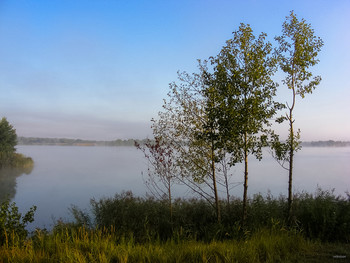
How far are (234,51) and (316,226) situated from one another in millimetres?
5756

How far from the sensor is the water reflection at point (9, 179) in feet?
71.3

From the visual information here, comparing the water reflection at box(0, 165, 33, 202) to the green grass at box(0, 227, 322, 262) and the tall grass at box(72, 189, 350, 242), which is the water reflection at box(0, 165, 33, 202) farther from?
the green grass at box(0, 227, 322, 262)

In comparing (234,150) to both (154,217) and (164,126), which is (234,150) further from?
(154,217)

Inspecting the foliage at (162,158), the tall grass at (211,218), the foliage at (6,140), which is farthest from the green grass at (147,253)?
the foliage at (6,140)

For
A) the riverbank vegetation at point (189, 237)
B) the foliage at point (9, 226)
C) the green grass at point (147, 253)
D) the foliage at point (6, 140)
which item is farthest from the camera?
the foliage at point (6, 140)

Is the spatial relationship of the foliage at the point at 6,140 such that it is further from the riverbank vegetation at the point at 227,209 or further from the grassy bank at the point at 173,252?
the grassy bank at the point at 173,252

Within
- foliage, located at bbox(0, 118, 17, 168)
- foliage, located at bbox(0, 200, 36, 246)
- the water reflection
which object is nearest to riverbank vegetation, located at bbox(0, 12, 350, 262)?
foliage, located at bbox(0, 200, 36, 246)

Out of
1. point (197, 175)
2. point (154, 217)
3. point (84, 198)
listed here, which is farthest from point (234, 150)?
point (84, 198)

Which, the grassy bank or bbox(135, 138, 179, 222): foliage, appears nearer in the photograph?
the grassy bank

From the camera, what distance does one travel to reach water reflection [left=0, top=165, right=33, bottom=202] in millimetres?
21744

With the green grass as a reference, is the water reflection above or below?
below

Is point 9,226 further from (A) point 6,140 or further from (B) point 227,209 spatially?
(A) point 6,140

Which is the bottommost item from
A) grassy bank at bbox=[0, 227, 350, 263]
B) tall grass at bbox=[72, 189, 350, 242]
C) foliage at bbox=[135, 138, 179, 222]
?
tall grass at bbox=[72, 189, 350, 242]

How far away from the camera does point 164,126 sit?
8883 mm
